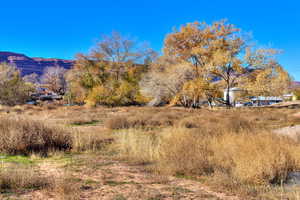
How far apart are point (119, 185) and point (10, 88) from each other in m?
40.4

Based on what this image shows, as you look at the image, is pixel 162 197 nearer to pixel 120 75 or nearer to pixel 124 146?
pixel 124 146

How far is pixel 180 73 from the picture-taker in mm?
28516

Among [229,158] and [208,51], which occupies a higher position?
[208,51]

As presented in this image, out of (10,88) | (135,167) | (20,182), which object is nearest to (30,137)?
(20,182)

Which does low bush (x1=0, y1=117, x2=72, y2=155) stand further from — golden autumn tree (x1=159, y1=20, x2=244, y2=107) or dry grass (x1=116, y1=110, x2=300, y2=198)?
golden autumn tree (x1=159, y1=20, x2=244, y2=107)

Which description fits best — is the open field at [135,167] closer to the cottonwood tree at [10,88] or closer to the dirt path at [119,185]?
the dirt path at [119,185]

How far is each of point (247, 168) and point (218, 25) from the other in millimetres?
27996

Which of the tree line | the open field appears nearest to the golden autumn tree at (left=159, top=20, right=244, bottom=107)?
the tree line

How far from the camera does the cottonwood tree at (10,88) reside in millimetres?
37344

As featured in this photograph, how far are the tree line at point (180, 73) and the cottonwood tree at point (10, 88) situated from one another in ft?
0.58

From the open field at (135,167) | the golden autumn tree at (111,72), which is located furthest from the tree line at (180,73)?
the open field at (135,167)

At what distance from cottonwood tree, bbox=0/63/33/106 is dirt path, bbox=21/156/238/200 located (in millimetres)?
Result: 37860

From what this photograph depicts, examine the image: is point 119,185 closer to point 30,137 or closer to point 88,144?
point 88,144

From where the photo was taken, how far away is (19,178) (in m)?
4.14
